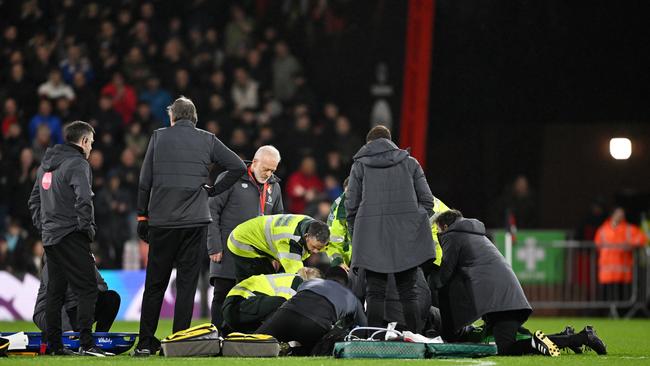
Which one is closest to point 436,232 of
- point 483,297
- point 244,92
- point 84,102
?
point 483,297

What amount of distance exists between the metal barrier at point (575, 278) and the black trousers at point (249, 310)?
371 inches

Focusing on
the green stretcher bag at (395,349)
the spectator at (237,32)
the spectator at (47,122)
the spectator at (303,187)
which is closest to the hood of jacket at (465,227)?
the green stretcher bag at (395,349)

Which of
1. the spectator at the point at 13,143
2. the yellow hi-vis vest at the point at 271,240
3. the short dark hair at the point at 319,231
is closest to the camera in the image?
the short dark hair at the point at 319,231

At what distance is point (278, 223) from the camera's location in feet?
38.3

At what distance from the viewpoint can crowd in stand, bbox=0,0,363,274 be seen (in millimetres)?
19797

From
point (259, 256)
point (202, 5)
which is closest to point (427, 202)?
point (259, 256)

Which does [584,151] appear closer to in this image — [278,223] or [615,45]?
[615,45]

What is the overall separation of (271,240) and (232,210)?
0.99 meters

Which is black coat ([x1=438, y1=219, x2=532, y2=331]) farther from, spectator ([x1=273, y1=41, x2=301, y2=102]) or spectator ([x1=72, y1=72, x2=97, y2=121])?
spectator ([x1=273, y1=41, x2=301, y2=102])

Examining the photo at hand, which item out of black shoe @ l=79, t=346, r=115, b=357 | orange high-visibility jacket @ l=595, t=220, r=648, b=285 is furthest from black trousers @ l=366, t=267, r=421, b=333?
orange high-visibility jacket @ l=595, t=220, r=648, b=285

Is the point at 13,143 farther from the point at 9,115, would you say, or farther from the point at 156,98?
the point at 156,98

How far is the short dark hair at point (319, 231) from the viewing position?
1127 centimetres

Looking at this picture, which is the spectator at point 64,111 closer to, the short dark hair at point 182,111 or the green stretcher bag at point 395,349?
the short dark hair at point 182,111

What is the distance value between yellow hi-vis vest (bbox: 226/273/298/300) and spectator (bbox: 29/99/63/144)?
9.51 m
